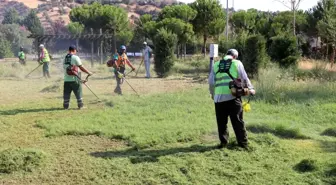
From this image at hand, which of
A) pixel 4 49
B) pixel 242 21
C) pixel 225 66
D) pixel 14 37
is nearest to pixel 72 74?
pixel 225 66

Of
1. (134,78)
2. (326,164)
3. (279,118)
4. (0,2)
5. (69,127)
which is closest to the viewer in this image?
(326,164)

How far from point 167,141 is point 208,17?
27.1m

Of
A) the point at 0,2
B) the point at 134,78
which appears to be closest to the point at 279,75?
the point at 134,78

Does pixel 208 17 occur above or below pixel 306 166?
above

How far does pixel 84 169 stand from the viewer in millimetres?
6309

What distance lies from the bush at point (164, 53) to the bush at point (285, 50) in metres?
4.70

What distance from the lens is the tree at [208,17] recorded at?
109 feet

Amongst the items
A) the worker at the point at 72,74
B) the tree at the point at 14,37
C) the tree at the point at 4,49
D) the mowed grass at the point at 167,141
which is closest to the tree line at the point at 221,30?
the tree at the point at 4,49

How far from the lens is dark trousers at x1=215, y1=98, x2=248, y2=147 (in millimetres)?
7035

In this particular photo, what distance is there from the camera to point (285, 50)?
64.0 feet

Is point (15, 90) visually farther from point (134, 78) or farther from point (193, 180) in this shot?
point (193, 180)

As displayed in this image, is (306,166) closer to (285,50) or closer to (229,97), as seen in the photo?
(229,97)

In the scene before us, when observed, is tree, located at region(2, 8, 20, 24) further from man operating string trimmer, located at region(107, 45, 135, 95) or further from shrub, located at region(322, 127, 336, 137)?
shrub, located at region(322, 127, 336, 137)

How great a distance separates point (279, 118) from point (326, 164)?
11.3 ft
